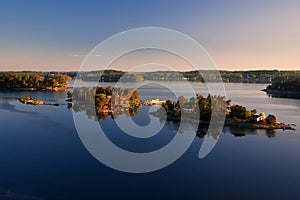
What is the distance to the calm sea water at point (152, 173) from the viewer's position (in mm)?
4566

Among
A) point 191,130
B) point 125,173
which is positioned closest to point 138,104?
point 191,130

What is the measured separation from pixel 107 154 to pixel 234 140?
3661mm

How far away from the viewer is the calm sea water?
15.0 feet

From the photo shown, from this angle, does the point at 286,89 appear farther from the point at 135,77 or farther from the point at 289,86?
the point at 135,77

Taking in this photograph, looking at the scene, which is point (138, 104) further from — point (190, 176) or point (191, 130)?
point (190, 176)

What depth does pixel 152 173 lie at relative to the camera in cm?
547

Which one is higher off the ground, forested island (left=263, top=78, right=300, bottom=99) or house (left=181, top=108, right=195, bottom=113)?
forested island (left=263, top=78, right=300, bottom=99)

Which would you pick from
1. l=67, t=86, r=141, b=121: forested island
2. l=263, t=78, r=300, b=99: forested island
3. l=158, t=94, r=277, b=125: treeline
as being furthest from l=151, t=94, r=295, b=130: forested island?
l=263, t=78, r=300, b=99: forested island

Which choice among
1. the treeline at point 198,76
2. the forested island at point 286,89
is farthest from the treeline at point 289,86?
the treeline at point 198,76

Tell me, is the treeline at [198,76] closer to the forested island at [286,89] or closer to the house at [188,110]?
the forested island at [286,89]

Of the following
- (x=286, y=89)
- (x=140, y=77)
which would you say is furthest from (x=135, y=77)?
(x=286, y=89)

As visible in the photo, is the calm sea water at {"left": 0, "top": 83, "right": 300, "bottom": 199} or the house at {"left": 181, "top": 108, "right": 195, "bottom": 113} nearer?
the calm sea water at {"left": 0, "top": 83, "right": 300, "bottom": 199}

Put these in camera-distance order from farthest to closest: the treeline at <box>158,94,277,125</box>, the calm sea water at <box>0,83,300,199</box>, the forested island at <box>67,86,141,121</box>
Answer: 1. the forested island at <box>67,86,141,121</box>
2. the treeline at <box>158,94,277,125</box>
3. the calm sea water at <box>0,83,300,199</box>

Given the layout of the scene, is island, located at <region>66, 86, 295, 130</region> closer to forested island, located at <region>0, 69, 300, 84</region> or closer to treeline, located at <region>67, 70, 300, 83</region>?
forested island, located at <region>0, 69, 300, 84</region>
